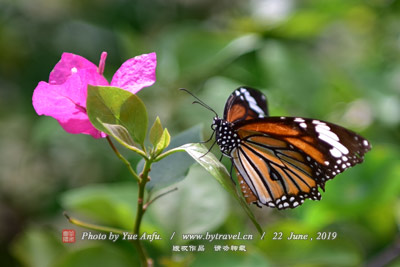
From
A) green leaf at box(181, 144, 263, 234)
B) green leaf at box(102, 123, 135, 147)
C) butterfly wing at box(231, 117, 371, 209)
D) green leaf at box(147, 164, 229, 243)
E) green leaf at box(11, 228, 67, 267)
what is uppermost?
green leaf at box(102, 123, 135, 147)

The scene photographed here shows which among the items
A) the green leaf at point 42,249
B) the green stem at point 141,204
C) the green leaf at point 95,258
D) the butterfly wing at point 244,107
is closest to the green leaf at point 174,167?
the green stem at point 141,204

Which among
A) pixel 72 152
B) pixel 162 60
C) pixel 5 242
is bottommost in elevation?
pixel 5 242

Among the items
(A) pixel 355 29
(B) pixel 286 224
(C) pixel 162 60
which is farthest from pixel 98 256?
(A) pixel 355 29

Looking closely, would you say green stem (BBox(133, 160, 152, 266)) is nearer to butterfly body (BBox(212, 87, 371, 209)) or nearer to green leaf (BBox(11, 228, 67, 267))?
butterfly body (BBox(212, 87, 371, 209))

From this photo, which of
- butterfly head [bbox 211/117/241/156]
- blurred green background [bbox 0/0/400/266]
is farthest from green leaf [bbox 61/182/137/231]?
butterfly head [bbox 211/117/241/156]

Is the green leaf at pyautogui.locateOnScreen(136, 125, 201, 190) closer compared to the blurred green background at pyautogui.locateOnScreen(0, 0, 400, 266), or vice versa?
the green leaf at pyautogui.locateOnScreen(136, 125, 201, 190)

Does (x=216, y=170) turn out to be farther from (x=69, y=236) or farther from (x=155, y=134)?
(x=69, y=236)

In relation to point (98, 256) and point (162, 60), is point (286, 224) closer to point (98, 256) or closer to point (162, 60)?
point (98, 256)
